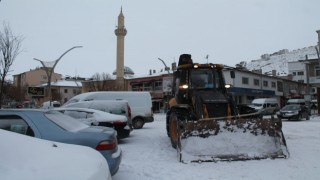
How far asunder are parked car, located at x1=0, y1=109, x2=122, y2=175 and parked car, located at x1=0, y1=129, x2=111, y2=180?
345 cm

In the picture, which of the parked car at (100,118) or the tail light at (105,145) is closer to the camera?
the tail light at (105,145)

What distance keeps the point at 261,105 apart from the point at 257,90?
20.5 meters

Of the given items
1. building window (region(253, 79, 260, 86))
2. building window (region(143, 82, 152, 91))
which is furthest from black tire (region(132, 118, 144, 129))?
building window (region(143, 82, 152, 91))

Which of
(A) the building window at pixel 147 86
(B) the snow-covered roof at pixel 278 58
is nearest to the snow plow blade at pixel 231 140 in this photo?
(A) the building window at pixel 147 86

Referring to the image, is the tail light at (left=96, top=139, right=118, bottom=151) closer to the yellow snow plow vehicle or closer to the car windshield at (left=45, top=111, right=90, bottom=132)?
the car windshield at (left=45, top=111, right=90, bottom=132)

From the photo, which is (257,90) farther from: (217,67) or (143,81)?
(217,67)

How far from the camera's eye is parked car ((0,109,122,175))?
671 centimetres

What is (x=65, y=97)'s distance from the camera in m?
97.7

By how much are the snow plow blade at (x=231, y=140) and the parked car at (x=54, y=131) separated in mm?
2832

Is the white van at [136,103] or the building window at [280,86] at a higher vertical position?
the building window at [280,86]

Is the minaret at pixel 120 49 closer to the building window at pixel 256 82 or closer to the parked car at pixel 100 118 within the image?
the building window at pixel 256 82

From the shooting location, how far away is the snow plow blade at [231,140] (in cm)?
961

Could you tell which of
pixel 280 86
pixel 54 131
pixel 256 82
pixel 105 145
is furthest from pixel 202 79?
pixel 280 86

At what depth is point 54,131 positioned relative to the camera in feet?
22.2
